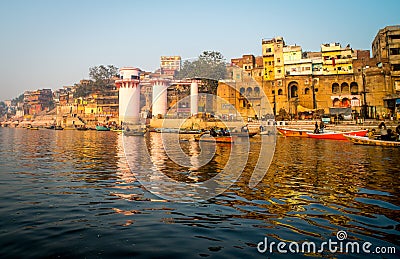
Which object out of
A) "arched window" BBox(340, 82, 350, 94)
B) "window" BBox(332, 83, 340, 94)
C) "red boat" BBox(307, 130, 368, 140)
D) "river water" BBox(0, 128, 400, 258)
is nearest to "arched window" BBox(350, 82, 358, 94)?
"arched window" BBox(340, 82, 350, 94)

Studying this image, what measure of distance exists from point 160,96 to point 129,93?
7956mm

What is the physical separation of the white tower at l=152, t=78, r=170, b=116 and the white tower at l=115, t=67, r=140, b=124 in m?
4.54

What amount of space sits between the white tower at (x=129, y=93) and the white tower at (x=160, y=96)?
14.9 ft

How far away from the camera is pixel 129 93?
71750mm

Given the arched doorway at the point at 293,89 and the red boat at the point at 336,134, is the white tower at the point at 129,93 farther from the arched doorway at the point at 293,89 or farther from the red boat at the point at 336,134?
the red boat at the point at 336,134

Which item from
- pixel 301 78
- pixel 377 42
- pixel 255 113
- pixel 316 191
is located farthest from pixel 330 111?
pixel 316 191

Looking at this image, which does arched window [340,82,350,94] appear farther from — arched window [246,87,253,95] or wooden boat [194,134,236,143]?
wooden boat [194,134,236,143]

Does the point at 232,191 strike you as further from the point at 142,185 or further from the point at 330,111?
the point at 330,111

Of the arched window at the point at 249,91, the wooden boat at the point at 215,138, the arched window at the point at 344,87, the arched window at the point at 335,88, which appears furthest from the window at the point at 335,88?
the wooden boat at the point at 215,138

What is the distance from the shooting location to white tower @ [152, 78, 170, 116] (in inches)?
2793

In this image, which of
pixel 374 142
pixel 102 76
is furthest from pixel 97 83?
pixel 374 142

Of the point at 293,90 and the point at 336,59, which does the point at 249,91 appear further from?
the point at 336,59

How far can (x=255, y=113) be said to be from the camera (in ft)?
192

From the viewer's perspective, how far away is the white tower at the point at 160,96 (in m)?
70.9
